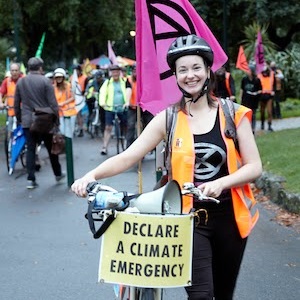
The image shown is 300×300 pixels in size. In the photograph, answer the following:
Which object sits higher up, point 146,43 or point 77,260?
point 146,43

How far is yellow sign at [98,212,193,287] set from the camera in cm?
334

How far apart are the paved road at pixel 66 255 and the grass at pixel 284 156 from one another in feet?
3.67

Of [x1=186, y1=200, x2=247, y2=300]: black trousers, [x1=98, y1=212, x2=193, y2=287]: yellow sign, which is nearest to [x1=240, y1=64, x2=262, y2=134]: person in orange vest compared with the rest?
[x1=186, y1=200, x2=247, y2=300]: black trousers

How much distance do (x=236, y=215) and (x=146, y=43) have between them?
235 cm

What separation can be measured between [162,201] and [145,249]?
0.73 feet

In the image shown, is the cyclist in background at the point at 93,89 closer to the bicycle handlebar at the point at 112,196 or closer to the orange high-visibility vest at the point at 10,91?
the orange high-visibility vest at the point at 10,91

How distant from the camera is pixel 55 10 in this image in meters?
31.5

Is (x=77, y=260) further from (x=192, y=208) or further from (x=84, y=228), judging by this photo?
(x=192, y=208)

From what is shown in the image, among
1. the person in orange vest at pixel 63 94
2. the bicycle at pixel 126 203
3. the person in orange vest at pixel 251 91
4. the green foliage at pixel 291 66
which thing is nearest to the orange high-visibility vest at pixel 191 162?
the bicycle at pixel 126 203

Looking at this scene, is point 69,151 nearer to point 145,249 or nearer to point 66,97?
point 66,97

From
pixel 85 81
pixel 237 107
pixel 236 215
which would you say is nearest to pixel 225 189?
pixel 236 215

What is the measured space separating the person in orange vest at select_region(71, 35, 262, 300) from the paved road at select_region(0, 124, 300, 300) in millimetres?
1938

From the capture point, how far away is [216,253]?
160 inches

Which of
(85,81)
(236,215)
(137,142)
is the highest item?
(137,142)
